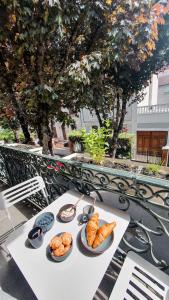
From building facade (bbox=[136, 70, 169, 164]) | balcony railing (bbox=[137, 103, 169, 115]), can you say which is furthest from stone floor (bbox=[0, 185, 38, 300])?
balcony railing (bbox=[137, 103, 169, 115])

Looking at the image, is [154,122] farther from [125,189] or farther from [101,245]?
[101,245]

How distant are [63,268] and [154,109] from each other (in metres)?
9.83

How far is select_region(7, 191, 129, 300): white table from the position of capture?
81 cm

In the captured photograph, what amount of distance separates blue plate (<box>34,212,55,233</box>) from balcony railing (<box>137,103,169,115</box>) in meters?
9.33

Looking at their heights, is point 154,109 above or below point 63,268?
above

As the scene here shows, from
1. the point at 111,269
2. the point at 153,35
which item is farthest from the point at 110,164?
the point at 153,35

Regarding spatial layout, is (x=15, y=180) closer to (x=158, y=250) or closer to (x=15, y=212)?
(x=15, y=212)

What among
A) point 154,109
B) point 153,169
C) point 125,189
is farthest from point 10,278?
point 154,109

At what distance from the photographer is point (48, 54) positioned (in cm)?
291

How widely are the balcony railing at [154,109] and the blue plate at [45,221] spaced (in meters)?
9.33

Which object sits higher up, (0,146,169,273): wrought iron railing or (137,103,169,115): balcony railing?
(137,103,169,115): balcony railing

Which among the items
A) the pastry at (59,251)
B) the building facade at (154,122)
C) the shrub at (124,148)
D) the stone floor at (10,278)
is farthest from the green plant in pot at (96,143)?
the building facade at (154,122)

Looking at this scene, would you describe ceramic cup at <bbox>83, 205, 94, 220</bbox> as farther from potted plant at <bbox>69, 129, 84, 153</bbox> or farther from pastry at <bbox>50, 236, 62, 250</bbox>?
potted plant at <bbox>69, 129, 84, 153</bbox>

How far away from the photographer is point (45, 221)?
3.86 feet
